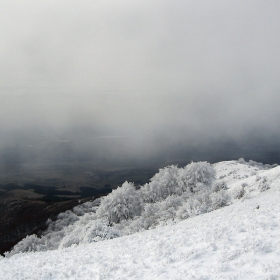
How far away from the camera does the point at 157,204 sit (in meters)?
54.3

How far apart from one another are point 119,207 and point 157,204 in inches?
345

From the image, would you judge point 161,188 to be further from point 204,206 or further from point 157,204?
point 204,206

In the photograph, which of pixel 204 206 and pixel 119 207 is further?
pixel 119 207

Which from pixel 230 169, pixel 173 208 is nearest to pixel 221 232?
pixel 173 208

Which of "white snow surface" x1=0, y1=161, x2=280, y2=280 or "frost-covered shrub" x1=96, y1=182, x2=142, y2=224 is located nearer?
"white snow surface" x1=0, y1=161, x2=280, y2=280

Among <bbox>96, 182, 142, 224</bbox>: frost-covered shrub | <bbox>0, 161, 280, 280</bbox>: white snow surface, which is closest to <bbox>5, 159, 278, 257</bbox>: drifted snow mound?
<bbox>96, 182, 142, 224</bbox>: frost-covered shrub

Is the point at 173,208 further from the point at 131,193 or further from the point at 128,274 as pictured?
the point at 128,274

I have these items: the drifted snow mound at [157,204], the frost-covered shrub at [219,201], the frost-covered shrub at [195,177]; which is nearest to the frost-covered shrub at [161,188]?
the drifted snow mound at [157,204]

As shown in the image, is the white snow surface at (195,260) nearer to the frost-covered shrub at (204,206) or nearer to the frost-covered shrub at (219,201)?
the frost-covered shrub at (204,206)

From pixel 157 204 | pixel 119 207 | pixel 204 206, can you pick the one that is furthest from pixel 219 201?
pixel 119 207

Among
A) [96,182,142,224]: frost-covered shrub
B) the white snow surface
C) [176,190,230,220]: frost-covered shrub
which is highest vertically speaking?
the white snow surface

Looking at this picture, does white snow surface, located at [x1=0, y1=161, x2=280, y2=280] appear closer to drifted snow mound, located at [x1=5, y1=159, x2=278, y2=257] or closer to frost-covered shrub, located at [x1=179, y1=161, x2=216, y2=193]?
drifted snow mound, located at [x1=5, y1=159, x2=278, y2=257]

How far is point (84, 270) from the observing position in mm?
12562

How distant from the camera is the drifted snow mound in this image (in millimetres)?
34438
